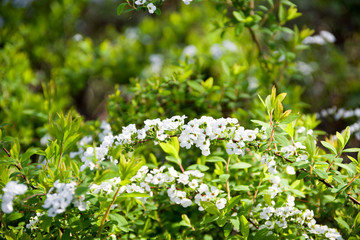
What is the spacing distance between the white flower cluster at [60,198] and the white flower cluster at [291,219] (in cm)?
73

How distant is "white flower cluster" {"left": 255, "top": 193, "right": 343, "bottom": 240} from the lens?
4.01 feet

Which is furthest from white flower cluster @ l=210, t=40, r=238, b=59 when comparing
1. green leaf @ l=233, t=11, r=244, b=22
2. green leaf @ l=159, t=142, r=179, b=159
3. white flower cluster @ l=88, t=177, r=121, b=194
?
white flower cluster @ l=88, t=177, r=121, b=194

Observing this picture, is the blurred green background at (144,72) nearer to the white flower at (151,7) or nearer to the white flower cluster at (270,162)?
the white flower at (151,7)

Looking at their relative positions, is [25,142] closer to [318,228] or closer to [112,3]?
[318,228]

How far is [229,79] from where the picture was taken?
2.05 metres

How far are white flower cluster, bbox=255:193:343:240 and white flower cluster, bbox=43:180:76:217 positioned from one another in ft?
2.38

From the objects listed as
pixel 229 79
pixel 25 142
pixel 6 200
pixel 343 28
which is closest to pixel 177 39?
pixel 229 79

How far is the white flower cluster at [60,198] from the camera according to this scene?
933 mm

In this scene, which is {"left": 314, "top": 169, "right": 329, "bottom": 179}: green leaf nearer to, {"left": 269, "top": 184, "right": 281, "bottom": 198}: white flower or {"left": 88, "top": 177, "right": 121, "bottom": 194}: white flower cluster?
{"left": 269, "top": 184, "right": 281, "bottom": 198}: white flower

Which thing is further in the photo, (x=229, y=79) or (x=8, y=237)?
(x=229, y=79)

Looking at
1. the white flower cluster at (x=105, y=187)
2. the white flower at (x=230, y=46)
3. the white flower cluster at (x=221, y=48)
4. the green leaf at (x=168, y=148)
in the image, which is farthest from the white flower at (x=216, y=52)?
the white flower cluster at (x=105, y=187)

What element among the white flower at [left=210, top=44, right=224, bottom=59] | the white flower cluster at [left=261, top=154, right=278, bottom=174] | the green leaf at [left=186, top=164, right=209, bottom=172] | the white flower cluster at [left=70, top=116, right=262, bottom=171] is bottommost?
the white flower at [left=210, top=44, right=224, bottom=59]

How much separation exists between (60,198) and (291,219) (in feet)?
2.77

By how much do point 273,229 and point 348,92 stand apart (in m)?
2.70
